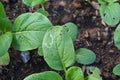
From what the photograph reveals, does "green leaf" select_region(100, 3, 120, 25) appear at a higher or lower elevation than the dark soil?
higher

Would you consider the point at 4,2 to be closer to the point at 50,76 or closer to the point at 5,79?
the point at 5,79

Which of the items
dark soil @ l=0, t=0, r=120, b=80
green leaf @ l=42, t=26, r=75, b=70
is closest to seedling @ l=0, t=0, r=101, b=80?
green leaf @ l=42, t=26, r=75, b=70

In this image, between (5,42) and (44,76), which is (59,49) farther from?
(5,42)

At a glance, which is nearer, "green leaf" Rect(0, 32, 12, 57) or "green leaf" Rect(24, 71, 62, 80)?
"green leaf" Rect(24, 71, 62, 80)

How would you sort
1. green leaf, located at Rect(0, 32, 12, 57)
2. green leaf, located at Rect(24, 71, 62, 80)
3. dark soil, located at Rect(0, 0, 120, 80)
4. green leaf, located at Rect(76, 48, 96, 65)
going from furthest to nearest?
dark soil, located at Rect(0, 0, 120, 80) → green leaf, located at Rect(76, 48, 96, 65) → green leaf, located at Rect(0, 32, 12, 57) → green leaf, located at Rect(24, 71, 62, 80)

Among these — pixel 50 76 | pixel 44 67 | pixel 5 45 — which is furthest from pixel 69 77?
pixel 44 67

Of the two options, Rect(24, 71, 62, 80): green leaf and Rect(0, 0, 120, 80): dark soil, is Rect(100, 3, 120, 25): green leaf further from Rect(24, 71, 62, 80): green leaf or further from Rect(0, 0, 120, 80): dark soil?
Rect(24, 71, 62, 80): green leaf

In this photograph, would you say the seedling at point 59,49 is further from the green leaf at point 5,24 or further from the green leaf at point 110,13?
the green leaf at point 110,13
